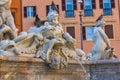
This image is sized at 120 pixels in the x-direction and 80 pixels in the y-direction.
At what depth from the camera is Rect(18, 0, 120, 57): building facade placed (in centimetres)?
4266

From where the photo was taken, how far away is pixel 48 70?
35.5ft

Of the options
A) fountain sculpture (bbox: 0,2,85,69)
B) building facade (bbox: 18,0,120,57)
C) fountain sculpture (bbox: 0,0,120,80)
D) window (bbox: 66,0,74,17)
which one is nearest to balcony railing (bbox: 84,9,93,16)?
building facade (bbox: 18,0,120,57)

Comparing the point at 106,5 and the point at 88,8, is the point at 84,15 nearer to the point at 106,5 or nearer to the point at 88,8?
the point at 88,8

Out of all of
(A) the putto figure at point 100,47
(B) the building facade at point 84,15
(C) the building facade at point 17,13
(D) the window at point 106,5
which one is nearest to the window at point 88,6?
(B) the building facade at point 84,15

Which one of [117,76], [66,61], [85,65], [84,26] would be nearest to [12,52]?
[66,61]

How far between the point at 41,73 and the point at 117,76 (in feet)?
8.33

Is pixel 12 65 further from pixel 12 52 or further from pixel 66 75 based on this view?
pixel 66 75

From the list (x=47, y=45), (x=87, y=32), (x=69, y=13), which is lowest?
(x=87, y=32)

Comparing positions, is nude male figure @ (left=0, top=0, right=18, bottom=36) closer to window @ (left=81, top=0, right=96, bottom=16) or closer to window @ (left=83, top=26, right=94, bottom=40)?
window @ (left=83, top=26, right=94, bottom=40)

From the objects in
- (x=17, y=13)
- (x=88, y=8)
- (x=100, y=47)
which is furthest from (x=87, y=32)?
(x=100, y=47)

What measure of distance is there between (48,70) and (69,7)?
33.2 m

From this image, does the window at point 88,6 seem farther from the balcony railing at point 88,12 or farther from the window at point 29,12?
the window at point 29,12

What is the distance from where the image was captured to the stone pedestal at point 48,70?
1010 cm

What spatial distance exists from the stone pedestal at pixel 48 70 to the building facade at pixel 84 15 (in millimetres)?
30339
